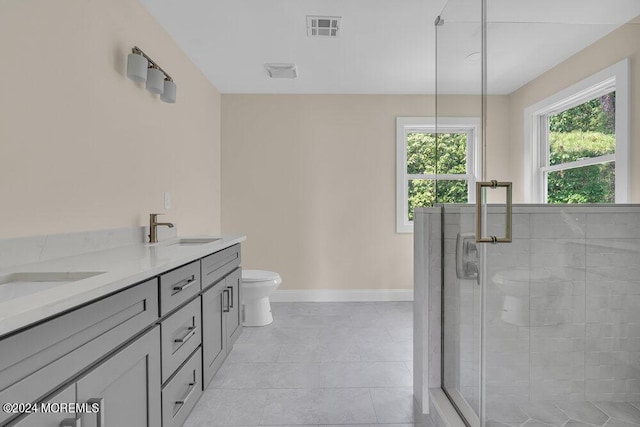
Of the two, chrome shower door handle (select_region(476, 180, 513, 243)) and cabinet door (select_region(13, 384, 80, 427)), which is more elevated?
chrome shower door handle (select_region(476, 180, 513, 243))

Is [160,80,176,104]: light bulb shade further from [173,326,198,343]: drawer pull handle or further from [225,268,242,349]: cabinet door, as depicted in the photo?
[173,326,198,343]: drawer pull handle

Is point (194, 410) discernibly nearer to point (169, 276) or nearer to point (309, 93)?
point (169, 276)

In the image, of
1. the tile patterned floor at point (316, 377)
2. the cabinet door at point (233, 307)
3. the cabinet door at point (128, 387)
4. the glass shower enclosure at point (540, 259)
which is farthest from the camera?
the cabinet door at point (233, 307)

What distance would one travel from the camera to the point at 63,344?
34.0 inches

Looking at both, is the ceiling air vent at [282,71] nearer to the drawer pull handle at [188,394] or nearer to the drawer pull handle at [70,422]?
the drawer pull handle at [188,394]

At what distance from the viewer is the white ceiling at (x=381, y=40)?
1438mm

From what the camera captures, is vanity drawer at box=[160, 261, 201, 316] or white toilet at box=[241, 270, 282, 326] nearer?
vanity drawer at box=[160, 261, 201, 316]

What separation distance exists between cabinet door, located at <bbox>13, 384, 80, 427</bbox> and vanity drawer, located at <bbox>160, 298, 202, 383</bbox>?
0.53m

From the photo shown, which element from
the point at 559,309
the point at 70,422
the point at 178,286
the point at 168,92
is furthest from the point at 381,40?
the point at 70,422

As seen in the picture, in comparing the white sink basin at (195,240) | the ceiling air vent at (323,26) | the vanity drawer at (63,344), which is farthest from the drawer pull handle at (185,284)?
the ceiling air vent at (323,26)

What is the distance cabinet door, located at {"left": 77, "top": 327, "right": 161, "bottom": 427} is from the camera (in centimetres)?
97

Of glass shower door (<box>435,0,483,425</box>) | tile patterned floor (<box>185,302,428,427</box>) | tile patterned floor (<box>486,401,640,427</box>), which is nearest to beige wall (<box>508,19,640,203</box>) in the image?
glass shower door (<box>435,0,483,425</box>)

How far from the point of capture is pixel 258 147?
4105mm

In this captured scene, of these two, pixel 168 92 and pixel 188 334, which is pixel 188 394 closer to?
pixel 188 334
